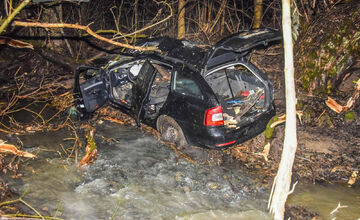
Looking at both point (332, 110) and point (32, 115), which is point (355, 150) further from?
point (32, 115)

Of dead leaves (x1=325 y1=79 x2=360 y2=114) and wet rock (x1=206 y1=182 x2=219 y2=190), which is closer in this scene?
wet rock (x1=206 y1=182 x2=219 y2=190)

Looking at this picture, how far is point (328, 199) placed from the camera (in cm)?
486

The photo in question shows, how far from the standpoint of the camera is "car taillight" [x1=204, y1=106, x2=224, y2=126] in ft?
17.4

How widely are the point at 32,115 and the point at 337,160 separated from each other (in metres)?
6.74

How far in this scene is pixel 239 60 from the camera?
232 inches

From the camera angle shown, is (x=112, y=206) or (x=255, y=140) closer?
(x=112, y=206)

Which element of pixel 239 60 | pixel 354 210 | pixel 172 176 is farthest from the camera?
pixel 239 60

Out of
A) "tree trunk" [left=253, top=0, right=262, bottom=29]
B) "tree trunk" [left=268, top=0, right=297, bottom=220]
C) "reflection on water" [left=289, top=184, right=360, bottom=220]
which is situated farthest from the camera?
"tree trunk" [left=253, top=0, right=262, bottom=29]

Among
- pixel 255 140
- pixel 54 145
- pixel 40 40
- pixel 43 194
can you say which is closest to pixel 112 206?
pixel 43 194

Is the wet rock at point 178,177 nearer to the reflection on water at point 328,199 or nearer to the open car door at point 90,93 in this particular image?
the reflection on water at point 328,199

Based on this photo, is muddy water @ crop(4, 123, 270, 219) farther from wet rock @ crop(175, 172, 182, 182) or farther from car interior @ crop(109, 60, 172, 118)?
car interior @ crop(109, 60, 172, 118)

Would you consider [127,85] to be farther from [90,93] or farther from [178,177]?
[178,177]

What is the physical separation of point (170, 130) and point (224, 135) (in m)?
1.21

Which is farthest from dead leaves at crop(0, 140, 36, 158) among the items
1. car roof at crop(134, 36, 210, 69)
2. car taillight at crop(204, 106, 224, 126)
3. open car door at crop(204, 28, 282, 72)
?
open car door at crop(204, 28, 282, 72)
